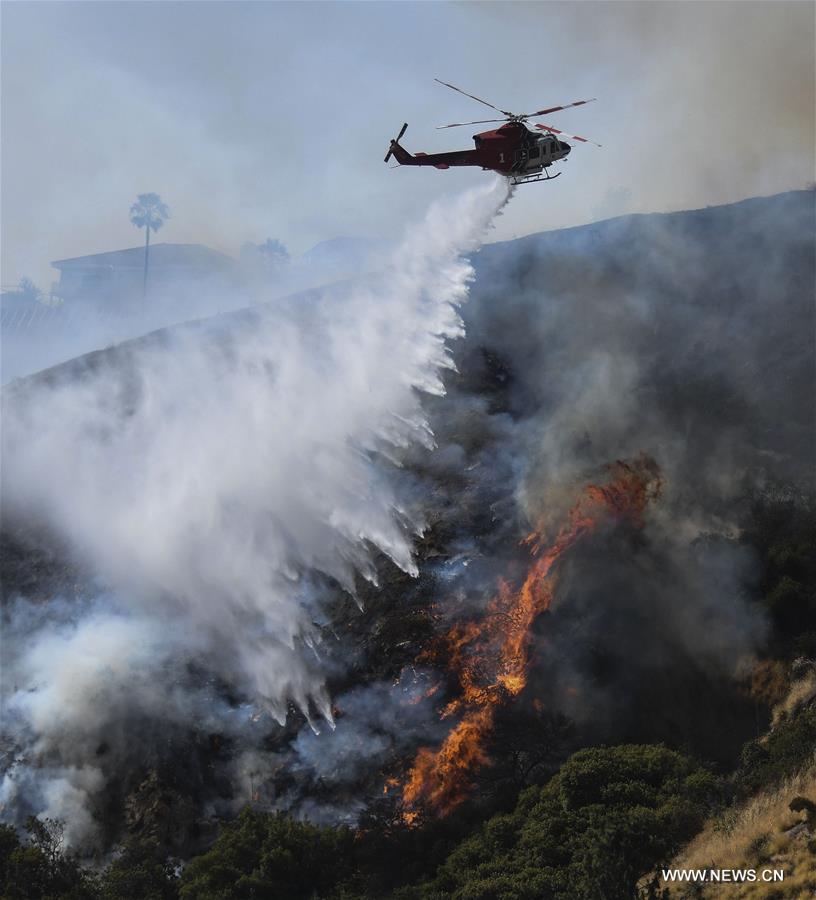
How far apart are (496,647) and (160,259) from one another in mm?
102860

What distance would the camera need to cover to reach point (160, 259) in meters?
123

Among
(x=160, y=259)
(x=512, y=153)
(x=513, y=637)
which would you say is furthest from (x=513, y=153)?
(x=160, y=259)

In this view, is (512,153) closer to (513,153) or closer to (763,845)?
(513,153)

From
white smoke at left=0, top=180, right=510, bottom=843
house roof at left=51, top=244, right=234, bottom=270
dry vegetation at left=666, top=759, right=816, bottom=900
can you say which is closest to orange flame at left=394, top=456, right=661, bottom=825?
white smoke at left=0, top=180, right=510, bottom=843

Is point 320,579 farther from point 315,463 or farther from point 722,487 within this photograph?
point 722,487

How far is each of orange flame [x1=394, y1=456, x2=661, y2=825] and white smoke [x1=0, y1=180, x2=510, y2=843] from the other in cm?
511

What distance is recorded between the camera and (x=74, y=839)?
30.9 m

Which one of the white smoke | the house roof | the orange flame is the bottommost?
the orange flame

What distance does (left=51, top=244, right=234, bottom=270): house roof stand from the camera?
121688 millimetres

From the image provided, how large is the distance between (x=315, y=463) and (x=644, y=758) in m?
22.5

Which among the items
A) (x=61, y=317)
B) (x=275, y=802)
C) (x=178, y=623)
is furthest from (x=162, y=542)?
(x=61, y=317)

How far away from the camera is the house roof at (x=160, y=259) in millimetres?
121688
